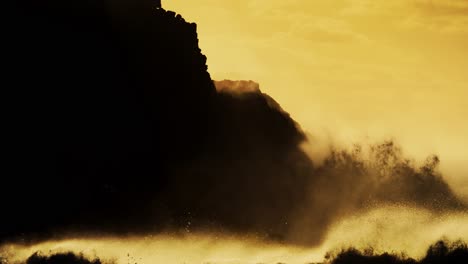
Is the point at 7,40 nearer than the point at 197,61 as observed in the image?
Yes

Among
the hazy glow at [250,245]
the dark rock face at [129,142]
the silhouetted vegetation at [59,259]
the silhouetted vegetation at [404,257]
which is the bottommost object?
the silhouetted vegetation at [404,257]

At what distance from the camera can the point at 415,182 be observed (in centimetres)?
13700

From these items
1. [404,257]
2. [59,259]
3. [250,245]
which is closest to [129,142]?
[250,245]

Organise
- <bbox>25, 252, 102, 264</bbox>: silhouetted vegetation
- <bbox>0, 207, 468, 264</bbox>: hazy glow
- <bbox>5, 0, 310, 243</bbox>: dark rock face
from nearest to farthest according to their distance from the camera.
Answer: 1. <bbox>25, 252, 102, 264</bbox>: silhouetted vegetation
2. <bbox>0, 207, 468, 264</bbox>: hazy glow
3. <bbox>5, 0, 310, 243</bbox>: dark rock face

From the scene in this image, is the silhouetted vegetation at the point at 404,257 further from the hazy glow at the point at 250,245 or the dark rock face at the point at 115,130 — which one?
the dark rock face at the point at 115,130

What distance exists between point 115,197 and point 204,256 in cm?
2310

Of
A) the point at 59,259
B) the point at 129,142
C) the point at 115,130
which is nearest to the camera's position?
the point at 59,259

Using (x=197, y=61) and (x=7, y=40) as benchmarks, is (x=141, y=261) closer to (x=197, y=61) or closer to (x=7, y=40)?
(x=7, y=40)

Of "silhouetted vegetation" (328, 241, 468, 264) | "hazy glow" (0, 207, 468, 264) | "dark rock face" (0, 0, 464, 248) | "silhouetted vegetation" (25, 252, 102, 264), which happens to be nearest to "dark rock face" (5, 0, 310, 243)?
"dark rock face" (0, 0, 464, 248)

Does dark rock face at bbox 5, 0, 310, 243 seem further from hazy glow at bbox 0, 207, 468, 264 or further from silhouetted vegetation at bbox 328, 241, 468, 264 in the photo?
silhouetted vegetation at bbox 328, 241, 468, 264

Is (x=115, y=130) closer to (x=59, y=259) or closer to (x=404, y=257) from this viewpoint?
(x=59, y=259)

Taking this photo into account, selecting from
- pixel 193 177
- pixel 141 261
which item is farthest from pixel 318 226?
pixel 141 261

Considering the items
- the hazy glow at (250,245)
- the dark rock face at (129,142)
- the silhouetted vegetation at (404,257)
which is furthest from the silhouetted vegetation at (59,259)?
the silhouetted vegetation at (404,257)

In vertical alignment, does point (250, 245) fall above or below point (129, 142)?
below
